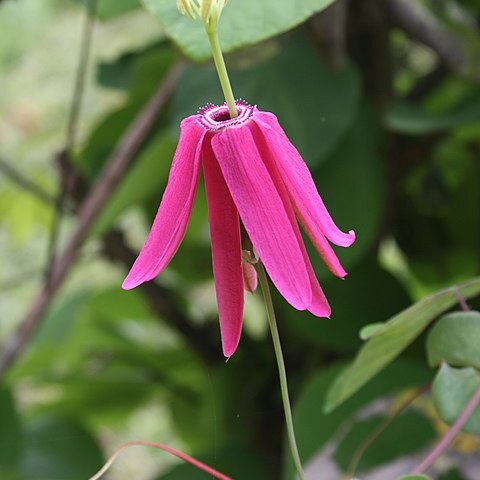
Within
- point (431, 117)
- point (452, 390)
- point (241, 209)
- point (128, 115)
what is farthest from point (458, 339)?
point (128, 115)

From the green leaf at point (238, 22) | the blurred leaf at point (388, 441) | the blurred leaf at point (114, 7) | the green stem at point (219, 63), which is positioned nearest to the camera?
the green stem at point (219, 63)

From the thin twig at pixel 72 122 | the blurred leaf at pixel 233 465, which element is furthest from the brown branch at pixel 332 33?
the blurred leaf at pixel 233 465

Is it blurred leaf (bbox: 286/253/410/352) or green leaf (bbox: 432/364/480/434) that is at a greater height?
green leaf (bbox: 432/364/480/434)

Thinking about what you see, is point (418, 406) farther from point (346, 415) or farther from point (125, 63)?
point (125, 63)

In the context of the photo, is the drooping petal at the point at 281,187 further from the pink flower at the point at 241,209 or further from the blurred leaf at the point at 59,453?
the blurred leaf at the point at 59,453

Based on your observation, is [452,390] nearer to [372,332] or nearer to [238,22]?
[372,332]

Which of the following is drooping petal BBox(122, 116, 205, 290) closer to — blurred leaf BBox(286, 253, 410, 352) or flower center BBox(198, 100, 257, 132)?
flower center BBox(198, 100, 257, 132)

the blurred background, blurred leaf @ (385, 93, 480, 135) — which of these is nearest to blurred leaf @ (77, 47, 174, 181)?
the blurred background

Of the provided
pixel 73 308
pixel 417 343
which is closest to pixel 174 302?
pixel 73 308
